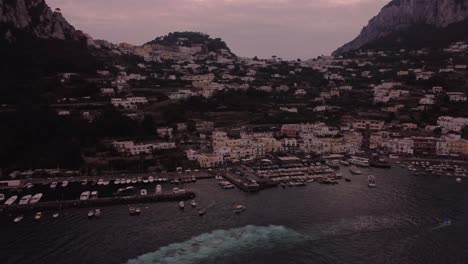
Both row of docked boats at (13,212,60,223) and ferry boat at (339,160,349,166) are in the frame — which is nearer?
row of docked boats at (13,212,60,223)

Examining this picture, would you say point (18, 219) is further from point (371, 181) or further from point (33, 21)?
point (33, 21)

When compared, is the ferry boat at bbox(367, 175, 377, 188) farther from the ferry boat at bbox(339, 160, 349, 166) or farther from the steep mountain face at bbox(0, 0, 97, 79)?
the steep mountain face at bbox(0, 0, 97, 79)

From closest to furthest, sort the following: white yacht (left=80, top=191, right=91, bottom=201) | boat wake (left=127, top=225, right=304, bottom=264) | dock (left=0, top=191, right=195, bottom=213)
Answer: boat wake (left=127, top=225, right=304, bottom=264)
dock (left=0, top=191, right=195, bottom=213)
white yacht (left=80, top=191, right=91, bottom=201)

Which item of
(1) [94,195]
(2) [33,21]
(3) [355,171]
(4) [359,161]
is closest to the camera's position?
(1) [94,195]

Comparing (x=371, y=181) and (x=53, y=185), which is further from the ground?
(x=53, y=185)

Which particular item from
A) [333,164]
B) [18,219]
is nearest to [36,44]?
[18,219]

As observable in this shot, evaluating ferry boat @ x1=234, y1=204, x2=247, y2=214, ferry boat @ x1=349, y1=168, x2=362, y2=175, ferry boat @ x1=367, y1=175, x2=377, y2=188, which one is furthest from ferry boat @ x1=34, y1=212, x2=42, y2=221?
ferry boat @ x1=349, y1=168, x2=362, y2=175

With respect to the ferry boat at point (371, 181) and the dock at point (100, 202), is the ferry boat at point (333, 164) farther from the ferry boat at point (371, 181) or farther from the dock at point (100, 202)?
the dock at point (100, 202)

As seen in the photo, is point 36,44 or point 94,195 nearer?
point 94,195

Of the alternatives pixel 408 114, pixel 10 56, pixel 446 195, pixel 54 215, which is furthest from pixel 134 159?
pixel 408 114
